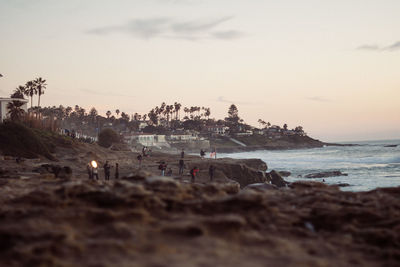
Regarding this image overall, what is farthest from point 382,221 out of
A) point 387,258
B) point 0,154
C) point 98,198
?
point 0,154

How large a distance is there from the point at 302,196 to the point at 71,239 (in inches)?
254

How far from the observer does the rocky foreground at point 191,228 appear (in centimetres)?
618

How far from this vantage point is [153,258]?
5973 millimetres

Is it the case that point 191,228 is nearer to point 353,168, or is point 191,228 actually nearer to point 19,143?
point 19,143

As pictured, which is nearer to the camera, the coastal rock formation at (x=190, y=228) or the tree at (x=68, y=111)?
the coastal rock formation at (x=190, y=228)

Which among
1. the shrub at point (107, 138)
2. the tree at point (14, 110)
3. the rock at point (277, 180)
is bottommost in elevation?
the rock at point (277, 180)

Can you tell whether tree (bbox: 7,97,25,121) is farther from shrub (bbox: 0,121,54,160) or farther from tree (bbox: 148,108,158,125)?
tree (bbox: 148,108,158,125)

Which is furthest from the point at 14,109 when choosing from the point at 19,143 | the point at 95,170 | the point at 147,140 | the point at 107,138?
the point at 147,140

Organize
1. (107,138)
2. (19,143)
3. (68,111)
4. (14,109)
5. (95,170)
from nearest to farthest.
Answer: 1. (95,170)
2. (19,143)
3. (14,109)
4. (107,138)
5. (68,111)

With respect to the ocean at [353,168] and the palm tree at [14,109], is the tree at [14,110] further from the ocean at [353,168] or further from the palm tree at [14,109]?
the ocean at [353,168]

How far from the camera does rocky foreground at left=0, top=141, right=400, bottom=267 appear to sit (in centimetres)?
618

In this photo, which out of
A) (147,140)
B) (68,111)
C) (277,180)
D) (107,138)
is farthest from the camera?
(68,111)

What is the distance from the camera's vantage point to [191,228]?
723cm

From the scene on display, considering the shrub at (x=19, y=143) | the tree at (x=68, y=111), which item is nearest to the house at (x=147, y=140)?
the shrub at (x=19, y=143)
